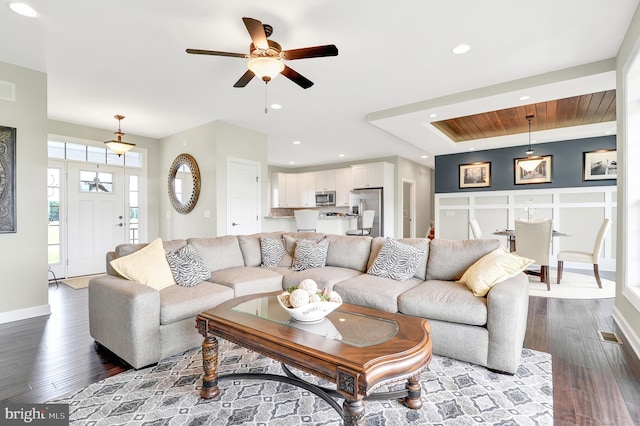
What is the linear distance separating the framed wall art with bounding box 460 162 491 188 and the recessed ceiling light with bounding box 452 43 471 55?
469 cm

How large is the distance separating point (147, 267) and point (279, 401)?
5.26 feet

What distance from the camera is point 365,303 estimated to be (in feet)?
8.64

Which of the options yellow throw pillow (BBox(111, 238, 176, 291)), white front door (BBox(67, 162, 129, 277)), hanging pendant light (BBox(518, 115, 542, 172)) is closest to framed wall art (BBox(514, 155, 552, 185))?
hanging pendant light (BBox(518, 115, 542, 172))

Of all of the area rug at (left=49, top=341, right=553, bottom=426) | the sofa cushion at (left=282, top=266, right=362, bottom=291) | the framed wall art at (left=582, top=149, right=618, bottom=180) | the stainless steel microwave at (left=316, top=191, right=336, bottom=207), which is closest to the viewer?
the area rug at (left=49, top=341, right=553, bottom=426)

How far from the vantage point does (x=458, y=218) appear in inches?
292

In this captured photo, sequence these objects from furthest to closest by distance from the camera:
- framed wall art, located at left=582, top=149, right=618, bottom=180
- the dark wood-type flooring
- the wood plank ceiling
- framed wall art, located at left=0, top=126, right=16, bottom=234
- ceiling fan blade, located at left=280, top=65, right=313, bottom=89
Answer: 1. framed wall art, located at left=582, top=149, right=618, bottom=180
2. the wood plank ceiling
3. framed wall art, located at left=0, top=126, right=16, bottom=234
4. ceiling fan blade, located at left=280, top=65, right=313, bottom=89
5. the dark wood-type flooring

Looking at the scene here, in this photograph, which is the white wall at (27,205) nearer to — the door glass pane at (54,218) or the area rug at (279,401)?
the door glass pane at (54,218)

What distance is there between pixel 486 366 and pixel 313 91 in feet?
11.2

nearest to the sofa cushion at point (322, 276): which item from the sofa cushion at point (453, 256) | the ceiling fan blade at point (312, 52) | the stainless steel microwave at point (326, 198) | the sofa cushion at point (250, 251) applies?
the sofa cushion at point (250, 251)

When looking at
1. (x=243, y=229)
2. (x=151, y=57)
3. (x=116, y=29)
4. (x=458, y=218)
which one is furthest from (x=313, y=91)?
(x=458, y=218)

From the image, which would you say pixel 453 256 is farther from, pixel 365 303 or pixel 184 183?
pixel 184 183

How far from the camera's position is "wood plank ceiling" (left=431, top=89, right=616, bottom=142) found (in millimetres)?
4562

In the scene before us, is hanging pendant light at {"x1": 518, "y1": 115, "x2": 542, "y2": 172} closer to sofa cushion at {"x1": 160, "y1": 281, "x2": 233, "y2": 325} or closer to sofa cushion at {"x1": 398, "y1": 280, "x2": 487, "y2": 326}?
sofa cushion at {"x1": 398, "y1": 280, "x2": 487, "y2": 326}

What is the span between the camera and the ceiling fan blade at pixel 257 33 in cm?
208
